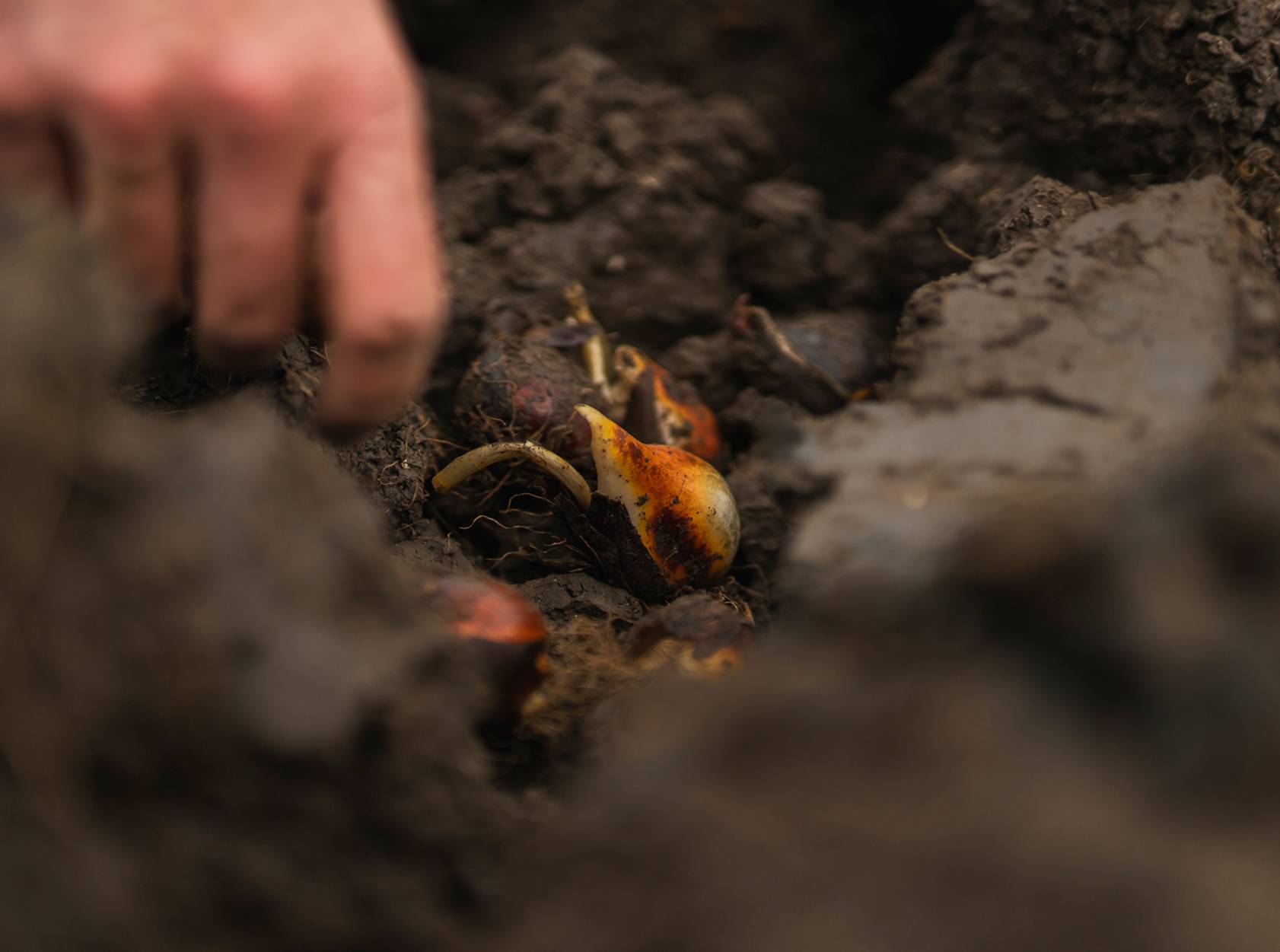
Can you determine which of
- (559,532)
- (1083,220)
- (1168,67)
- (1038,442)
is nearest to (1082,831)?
(1038,442)

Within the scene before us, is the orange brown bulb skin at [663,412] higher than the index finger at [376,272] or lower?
lower

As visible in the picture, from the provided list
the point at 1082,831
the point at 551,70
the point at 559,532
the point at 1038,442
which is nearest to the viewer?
the point at 1082,831

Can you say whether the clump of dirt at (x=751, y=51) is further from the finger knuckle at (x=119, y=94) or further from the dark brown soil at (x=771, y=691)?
the finger knuckle at (x=119, y=94)

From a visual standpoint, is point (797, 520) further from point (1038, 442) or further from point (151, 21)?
point (151, 21)

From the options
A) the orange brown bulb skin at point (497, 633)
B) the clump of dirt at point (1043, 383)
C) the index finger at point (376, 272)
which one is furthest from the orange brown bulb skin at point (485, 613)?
the clump of dirt at point (1043, 383)

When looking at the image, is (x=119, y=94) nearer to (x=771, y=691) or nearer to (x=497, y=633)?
(x=497, y=633)

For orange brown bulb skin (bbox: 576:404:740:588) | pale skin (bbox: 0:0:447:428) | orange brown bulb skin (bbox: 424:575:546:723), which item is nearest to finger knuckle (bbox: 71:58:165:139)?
pale skin (bbox: 0:0:447:428)

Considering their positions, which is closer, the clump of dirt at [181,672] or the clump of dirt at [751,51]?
the clump of dirt at [181,672]

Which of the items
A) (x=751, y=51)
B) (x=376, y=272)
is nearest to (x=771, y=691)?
(x=376, y=272)
